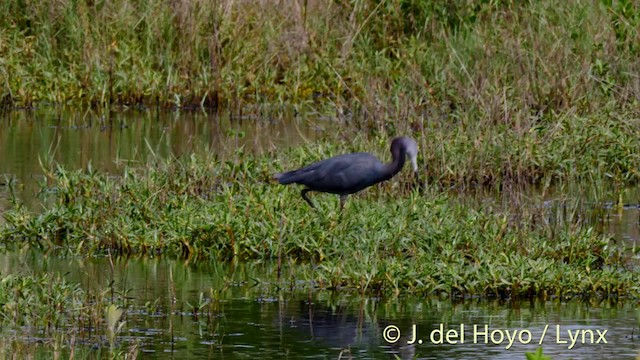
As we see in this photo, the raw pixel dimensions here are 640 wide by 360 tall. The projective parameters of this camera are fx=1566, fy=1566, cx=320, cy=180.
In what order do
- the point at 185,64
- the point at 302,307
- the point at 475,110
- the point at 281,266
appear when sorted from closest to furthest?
the point at 302,307, the point at 281,266, the point at 475,110, the point at 185,64

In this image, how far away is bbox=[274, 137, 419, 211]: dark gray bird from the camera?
10797 mm

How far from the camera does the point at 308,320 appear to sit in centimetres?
852

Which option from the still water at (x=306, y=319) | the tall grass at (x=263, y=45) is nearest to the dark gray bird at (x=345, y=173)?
the still water at (x=306, y=319)

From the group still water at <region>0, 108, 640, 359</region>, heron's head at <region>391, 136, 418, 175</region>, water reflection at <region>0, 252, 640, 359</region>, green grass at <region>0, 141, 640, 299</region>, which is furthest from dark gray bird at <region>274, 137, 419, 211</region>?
water reflection at <region>0, 252, 640, 359</region>

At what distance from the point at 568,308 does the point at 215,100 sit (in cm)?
939

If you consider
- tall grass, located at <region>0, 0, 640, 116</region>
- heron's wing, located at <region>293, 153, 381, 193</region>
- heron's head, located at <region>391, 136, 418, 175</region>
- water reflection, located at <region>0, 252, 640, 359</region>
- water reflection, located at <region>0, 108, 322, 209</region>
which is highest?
tall grass, located at <region>0, 0, 640, 116</region>

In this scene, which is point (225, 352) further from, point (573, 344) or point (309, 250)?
point (309, 250)

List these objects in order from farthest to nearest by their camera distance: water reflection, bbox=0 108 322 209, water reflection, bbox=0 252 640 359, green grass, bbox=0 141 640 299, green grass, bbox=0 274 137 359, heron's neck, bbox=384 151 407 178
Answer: water reflection, bbox=0 108 322 209 → heron's neck, bbox=384 151 407 178 → green grass, bbox=0 141 640 299 → water reflection, bbox=0 252 640 359 → green grass, bbox=0 274 137 359

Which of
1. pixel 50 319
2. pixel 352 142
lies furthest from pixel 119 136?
pixel 50 319

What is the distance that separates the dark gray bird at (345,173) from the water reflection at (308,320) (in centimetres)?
117

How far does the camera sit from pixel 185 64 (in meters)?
→ 17.7

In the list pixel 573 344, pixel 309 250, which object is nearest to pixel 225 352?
pixel 573 344

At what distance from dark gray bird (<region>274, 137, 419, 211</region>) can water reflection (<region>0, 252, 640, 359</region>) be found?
117cm

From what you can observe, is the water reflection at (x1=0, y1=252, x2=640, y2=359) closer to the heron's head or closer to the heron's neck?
the heron's neck
